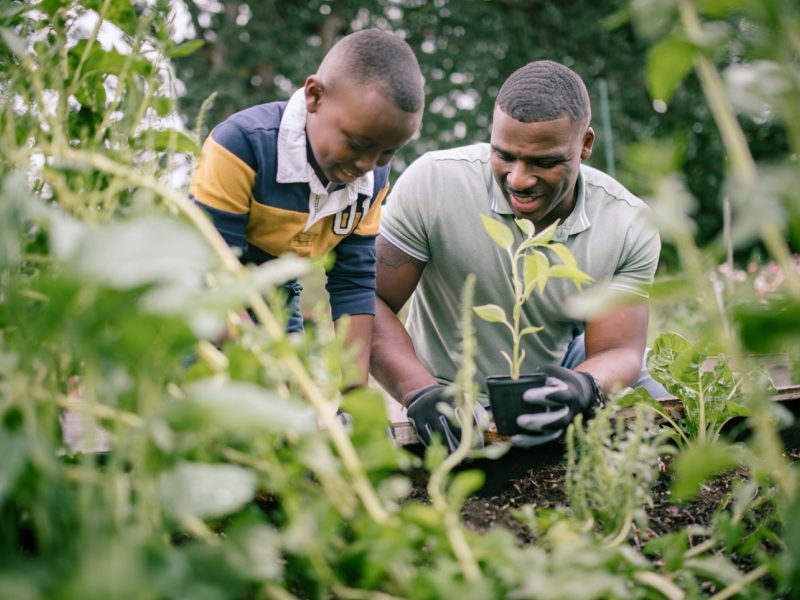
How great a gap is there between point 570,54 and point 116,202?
12675 mm

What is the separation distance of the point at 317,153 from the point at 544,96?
628 millimetres

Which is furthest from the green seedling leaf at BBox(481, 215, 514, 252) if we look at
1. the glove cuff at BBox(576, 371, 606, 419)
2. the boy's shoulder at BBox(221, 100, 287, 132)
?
the boy's shoulder at BBox(221, 100, 287, 132)

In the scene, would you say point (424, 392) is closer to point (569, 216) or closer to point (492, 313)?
point (492, 313)

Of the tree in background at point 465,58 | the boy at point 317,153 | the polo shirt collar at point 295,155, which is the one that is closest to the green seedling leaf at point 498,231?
the boy at point 317,153

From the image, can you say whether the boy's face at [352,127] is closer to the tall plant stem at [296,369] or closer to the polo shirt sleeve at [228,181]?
the polo shirt sleeve at [228,181]

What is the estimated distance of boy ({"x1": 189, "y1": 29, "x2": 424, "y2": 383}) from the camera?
1575 millimetres

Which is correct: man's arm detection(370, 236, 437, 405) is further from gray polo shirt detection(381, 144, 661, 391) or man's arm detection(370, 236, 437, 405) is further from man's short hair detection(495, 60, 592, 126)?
man's short hair detection(495, 60, 592, 126)

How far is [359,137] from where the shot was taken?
1577 millimetres

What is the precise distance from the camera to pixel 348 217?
1898 mm

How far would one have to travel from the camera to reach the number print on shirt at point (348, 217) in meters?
1.88

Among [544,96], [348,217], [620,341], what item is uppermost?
[544,96]

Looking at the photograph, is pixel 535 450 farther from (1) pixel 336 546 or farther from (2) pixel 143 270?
(2) pixel 143 270

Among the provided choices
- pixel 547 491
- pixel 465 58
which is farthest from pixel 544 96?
pixel 465 58

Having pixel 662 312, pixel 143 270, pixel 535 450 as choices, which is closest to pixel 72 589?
pixel 143 270
